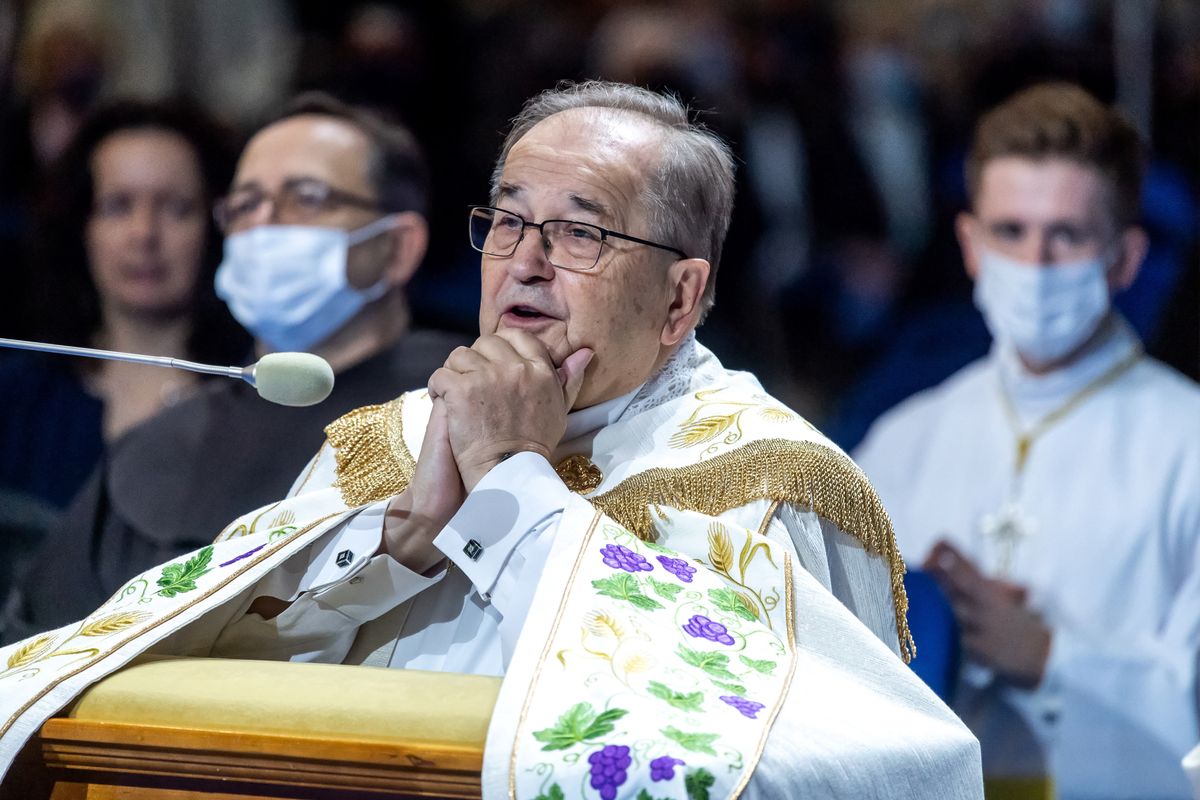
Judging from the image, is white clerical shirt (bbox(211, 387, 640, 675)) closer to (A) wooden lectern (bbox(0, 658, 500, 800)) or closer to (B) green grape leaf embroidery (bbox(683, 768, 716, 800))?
(A) wooden lectern (bbox(0, 658, 500, 800))

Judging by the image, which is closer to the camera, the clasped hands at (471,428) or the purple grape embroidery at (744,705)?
the purple grape embroidery at (744,705)

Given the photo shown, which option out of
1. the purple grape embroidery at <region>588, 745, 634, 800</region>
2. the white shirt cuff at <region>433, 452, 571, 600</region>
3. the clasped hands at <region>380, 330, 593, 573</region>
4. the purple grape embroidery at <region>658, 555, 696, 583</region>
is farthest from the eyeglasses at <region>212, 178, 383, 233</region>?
the purple grape embroidery at <region>588, 745, 634, 800</region>

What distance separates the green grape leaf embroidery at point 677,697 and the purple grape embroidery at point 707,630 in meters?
0.14

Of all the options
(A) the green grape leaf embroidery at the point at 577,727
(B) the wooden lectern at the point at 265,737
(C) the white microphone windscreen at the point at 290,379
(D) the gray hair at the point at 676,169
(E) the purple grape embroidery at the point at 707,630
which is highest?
(D) the gray hair at the point at 676,169

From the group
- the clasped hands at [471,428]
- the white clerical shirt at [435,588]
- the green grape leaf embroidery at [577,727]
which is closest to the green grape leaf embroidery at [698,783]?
the green grape leaf embroidery at [577,727]

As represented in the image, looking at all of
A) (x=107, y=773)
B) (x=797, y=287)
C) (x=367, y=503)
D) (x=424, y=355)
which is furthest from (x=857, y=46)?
(x=107, y=773)

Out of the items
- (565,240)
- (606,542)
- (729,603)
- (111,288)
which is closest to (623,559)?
(606,542)

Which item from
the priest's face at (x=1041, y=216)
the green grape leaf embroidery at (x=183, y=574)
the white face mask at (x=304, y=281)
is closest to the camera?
the green grape leaf embroidery at (x=183, y=574)

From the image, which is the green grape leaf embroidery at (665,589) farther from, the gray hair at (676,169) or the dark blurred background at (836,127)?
the dark blurred background at (836,127)

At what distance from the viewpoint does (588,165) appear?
8.06 ft

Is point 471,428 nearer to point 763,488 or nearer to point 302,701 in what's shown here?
point 763,488

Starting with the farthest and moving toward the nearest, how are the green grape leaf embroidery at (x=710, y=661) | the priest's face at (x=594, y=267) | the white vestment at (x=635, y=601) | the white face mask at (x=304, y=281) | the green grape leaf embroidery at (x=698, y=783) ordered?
the white face mask at (x=304, y=281) < the priest's face at (x=594, y=267) < the green grape leaf embroidery at (x=710, y=661) < the white vestment at (x=635, y=601) < the green grape leaf embroidery at (x=698, y=783)

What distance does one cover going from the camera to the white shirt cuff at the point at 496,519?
7.00ft

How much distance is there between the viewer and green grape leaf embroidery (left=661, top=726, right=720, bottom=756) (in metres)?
1.69
